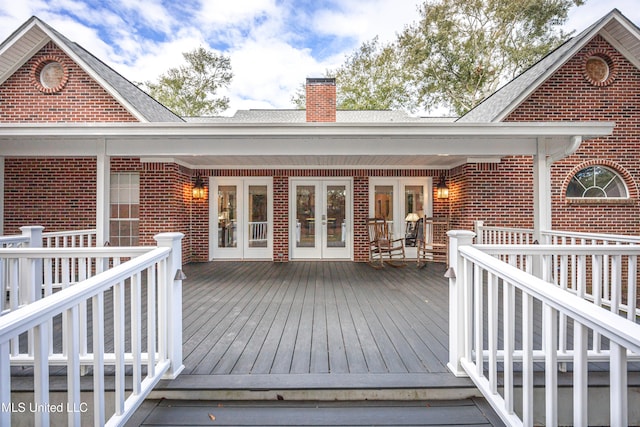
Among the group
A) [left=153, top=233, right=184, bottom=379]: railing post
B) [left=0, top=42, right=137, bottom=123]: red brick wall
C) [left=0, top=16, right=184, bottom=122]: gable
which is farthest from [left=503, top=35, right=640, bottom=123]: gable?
[left=0, top=42, right=137, bottom=123]: red brick wall

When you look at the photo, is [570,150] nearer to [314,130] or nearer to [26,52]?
[314,130]

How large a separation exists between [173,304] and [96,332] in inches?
23.6

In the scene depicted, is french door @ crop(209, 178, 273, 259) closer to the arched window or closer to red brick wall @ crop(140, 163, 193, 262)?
red brick wall @ crop(140, 163, 193, 262)

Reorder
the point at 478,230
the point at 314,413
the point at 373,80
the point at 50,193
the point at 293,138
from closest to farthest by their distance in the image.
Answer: the point at 314,413 → the point at 293,138 → the point at 478,230 → the point at 50,193 → the point at 373,80

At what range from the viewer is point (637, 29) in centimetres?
545

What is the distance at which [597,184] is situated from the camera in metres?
5.89

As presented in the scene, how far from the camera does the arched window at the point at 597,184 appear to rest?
5863 millimetres

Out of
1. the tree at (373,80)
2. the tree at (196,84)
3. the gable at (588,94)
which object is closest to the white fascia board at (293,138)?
the gable at (588,94)

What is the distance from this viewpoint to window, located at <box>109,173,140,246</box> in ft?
20.3

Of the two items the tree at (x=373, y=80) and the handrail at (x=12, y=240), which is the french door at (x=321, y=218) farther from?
the tree at (x=373, y=80)

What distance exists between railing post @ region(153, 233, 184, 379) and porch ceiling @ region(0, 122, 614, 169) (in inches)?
82.4

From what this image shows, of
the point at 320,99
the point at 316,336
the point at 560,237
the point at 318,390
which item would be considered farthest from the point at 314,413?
the point at 320,99

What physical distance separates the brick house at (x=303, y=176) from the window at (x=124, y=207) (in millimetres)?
20

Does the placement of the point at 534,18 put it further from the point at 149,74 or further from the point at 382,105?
the point at 149,74
